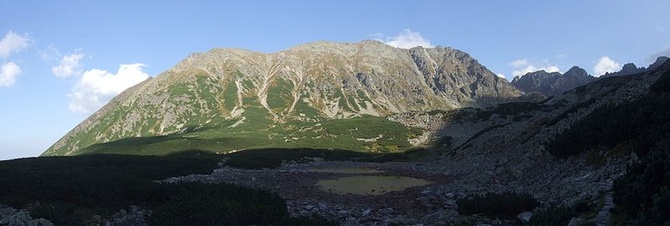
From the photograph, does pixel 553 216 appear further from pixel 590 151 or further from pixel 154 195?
pixel 154 195

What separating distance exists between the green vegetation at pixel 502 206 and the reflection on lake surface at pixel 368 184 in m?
15.0

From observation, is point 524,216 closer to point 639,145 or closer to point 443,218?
point 443,218

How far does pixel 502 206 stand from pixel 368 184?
23.6 meters

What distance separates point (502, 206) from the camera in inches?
690

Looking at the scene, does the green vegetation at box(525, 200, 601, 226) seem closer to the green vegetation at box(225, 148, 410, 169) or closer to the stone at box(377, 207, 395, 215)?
the stone at box(377, 207, 395, 215)

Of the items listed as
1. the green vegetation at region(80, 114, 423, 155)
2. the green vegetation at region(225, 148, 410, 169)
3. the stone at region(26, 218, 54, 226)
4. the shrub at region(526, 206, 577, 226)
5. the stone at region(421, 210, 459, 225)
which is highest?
the green vegetation at region(80, 114, 423, 155)

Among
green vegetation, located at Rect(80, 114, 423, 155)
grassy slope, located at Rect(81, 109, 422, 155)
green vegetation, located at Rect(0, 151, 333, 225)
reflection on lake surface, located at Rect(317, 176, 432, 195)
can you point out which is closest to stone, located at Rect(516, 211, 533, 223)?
green vegetation, located at Rect(0, 151, 333, 225)

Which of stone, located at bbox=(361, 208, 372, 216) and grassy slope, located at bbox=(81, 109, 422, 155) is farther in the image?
grassy slope, located at bbox=(81, 109, 422, 155)

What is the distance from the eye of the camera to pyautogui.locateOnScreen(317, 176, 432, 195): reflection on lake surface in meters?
35.4

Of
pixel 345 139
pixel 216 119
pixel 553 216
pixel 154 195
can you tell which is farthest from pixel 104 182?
pixel 216 119

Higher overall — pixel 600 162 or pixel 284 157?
pixel 284 157

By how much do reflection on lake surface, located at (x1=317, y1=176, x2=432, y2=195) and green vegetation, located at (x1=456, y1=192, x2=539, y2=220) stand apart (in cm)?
1501

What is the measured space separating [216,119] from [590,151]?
18469cm

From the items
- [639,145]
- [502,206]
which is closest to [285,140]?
[502,206]
